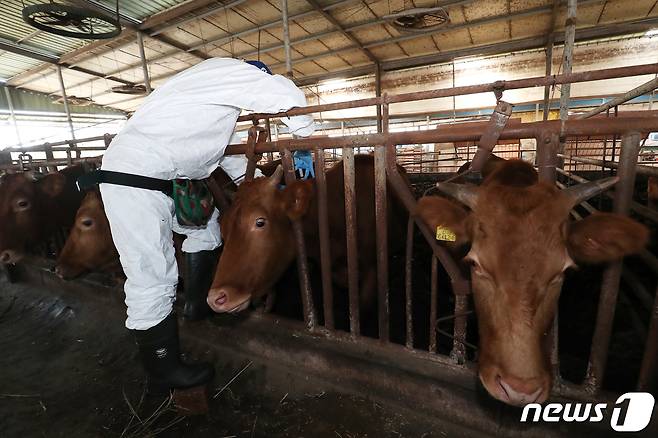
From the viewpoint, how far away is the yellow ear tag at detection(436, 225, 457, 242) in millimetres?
2047

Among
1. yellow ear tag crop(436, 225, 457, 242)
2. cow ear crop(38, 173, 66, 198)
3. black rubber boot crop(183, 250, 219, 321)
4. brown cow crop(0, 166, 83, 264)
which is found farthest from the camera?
cow ear crop(38, 173, 66, 198)

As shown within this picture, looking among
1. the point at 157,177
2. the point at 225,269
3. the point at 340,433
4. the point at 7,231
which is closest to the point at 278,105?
the point at 157,177

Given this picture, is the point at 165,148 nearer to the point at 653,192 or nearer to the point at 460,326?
the point at 460,326

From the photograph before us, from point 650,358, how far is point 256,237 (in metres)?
2.50

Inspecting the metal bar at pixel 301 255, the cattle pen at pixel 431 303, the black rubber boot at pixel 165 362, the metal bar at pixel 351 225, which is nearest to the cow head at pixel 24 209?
the cattle pen at pixel 431 303

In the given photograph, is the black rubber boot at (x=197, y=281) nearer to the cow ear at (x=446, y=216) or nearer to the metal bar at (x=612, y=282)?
the cow ear at (x=446, y=216)

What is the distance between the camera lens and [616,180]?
5.39 ft

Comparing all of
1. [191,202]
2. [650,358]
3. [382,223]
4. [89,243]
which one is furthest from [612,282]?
[89,243]

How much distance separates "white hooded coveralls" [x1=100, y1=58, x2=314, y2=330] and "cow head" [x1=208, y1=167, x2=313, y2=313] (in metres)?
0.41

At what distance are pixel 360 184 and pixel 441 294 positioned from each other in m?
1.81

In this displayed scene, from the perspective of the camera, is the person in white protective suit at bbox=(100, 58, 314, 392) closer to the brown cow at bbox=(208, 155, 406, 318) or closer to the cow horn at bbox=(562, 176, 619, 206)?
the brown cow at bbox=(208, 155, 406, 318)

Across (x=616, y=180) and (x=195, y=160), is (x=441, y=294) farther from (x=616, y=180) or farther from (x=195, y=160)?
(x=195, y=160)

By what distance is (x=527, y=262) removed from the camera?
5.19ft

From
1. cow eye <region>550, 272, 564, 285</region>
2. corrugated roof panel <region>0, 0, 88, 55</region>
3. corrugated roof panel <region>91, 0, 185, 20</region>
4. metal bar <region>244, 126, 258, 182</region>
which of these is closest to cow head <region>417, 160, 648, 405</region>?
cow eye <region>550, 272, 564, 285</region>
